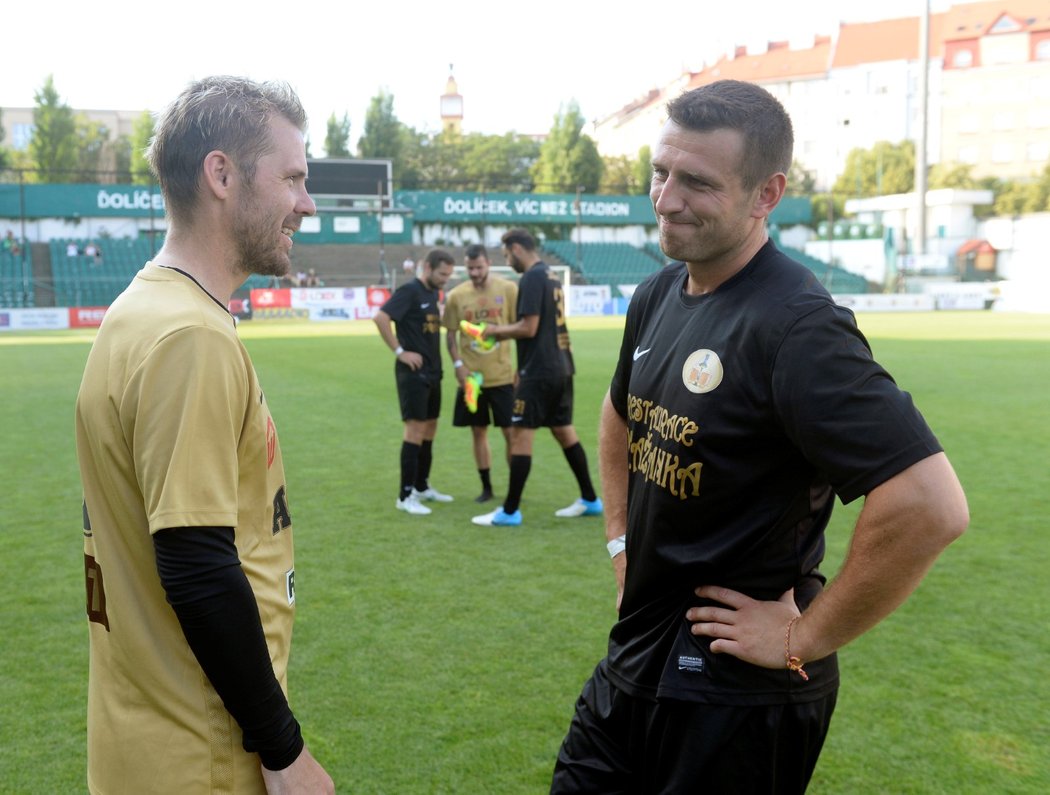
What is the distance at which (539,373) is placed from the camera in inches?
313

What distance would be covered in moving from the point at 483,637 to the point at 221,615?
365cm

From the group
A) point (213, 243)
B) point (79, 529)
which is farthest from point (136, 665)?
point (79, 529)

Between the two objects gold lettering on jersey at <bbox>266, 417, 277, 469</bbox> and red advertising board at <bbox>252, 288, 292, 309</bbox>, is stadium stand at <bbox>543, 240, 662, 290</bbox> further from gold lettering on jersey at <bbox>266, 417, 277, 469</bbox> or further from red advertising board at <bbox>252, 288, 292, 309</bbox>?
gold lettering on jersey at <bbox>266, 417, 277, 469</bbox>

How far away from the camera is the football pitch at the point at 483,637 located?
3.91 m

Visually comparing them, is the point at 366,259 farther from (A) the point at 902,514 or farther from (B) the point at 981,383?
(A) the point at 902,514

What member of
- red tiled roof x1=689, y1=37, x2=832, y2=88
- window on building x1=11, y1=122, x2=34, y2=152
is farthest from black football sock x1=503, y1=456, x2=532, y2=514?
window on building x1=11, y1=122, x2=34, y2=152

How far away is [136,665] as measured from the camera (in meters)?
1.89

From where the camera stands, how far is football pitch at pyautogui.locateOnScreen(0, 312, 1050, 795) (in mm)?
3914

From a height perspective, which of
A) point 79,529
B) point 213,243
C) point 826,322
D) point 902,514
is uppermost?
point 213,243

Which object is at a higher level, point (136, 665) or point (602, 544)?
point (136, 665)

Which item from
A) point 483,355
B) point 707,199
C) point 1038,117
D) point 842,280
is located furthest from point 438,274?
point 1038,117

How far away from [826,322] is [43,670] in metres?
4.32

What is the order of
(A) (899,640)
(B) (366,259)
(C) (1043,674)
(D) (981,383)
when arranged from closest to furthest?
(C) (1043,674), (A) (899,640), (D) (981,383), (B) (366,259)

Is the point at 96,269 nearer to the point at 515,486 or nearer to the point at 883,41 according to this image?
the point at 515,486
